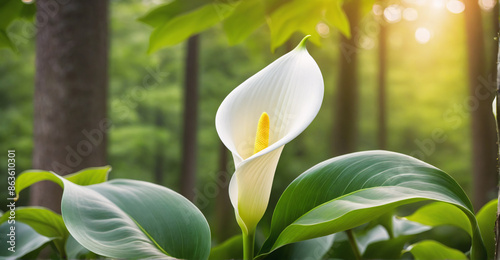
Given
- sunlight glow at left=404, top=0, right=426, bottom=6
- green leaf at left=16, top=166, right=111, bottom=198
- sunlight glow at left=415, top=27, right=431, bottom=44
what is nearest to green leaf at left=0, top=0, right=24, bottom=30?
green leaf at left=16, top=166, right=111, bottom=198

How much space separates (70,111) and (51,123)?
0.07 m

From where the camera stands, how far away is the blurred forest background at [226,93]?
5.36 metres

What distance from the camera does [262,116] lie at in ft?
1.47

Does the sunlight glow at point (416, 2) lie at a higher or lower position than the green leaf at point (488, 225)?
higher

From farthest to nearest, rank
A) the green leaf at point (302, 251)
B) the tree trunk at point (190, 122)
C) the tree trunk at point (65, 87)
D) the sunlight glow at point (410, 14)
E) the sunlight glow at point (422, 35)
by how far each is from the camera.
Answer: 1. the sunlight glow at point (422, 35)
2. the sunlight glow at point (410, 14)
3. the tree trunk at point (190, 122)
4. the tree trunk at point (65, 87)
5. the green leaf at point (302, 251)

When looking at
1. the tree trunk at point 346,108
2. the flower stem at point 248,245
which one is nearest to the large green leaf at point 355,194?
the flower stem at point 248,245

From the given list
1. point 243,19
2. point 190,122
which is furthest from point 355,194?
point 190,122

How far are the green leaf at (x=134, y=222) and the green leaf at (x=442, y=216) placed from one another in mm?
296

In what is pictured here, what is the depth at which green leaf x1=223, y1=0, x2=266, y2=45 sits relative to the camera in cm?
75

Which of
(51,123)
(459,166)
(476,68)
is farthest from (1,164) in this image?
(459,166)

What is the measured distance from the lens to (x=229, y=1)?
0.77m

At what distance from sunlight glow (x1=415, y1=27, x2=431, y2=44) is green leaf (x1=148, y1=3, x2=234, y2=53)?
640 centimetres

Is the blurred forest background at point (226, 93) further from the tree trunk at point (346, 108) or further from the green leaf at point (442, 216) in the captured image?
the green leaf at point (442, 216)

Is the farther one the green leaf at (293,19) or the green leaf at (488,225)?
the green leaf at (293,19)
